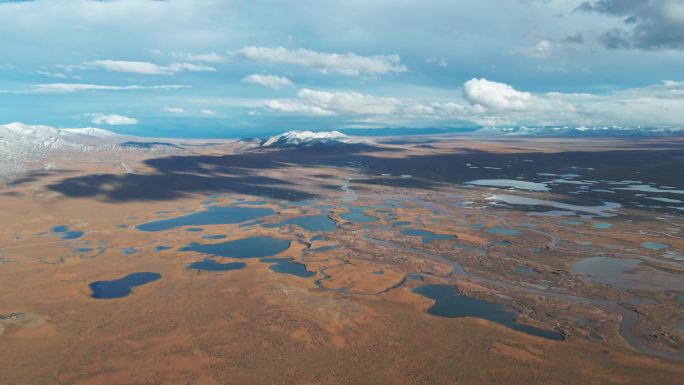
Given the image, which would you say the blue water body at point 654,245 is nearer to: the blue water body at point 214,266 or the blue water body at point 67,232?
the blue water body at point 214,266

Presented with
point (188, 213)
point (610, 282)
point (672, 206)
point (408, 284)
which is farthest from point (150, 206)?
point (672, 206)

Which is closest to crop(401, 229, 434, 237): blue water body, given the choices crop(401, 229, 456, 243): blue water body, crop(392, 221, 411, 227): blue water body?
crop(401, 229, 456, 243): blue water body

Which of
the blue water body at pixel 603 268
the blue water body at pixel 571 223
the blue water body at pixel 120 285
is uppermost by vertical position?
the blue water body at pixel 120 285

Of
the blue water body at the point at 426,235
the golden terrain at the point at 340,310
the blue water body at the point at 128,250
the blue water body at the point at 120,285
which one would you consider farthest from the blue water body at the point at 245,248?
the blue water body at the point at 426,235

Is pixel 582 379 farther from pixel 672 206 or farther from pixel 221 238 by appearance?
pixel 672 206

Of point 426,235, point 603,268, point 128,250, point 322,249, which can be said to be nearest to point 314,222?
point 322,249

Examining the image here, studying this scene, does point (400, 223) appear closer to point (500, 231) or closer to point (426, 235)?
point (426, 235)

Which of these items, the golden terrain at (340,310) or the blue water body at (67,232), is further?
the blue water body at (67,232)
